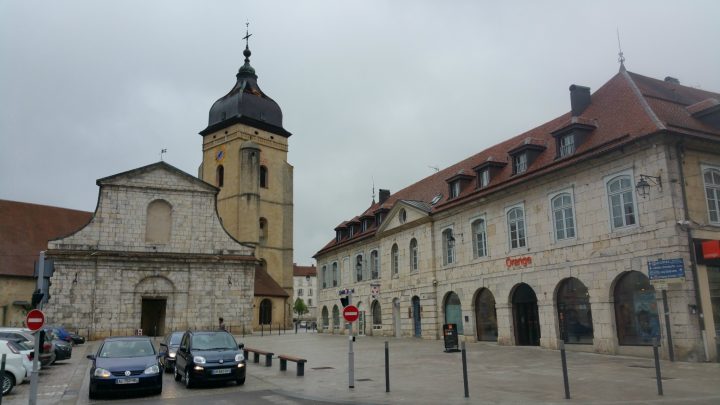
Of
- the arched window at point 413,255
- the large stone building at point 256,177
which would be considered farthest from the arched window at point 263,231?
the arched window at point 413,255

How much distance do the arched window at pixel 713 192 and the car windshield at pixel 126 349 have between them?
18687mm

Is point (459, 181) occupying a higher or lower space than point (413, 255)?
higher

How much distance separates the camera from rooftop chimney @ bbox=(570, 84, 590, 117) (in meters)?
25.3

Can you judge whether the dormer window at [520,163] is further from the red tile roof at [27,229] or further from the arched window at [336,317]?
the red tile roof at [27,229]

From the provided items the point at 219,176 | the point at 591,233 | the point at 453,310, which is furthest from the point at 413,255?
the point at 219,176

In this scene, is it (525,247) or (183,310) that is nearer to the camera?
(525,247)

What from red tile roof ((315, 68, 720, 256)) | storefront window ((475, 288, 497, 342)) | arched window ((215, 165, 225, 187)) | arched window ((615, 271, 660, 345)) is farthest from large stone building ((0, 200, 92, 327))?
arched window ((615, 271, 660, 345))

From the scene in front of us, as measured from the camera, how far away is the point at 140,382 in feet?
42.9

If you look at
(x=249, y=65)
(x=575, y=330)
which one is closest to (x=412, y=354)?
(x=575, y=330)

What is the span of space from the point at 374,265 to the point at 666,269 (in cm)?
2315

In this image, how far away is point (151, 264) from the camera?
37094mm

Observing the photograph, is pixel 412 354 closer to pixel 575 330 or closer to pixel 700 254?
pixel 575 330

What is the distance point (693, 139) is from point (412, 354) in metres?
13.0

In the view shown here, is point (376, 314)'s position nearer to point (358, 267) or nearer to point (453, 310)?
point (358, 267)
